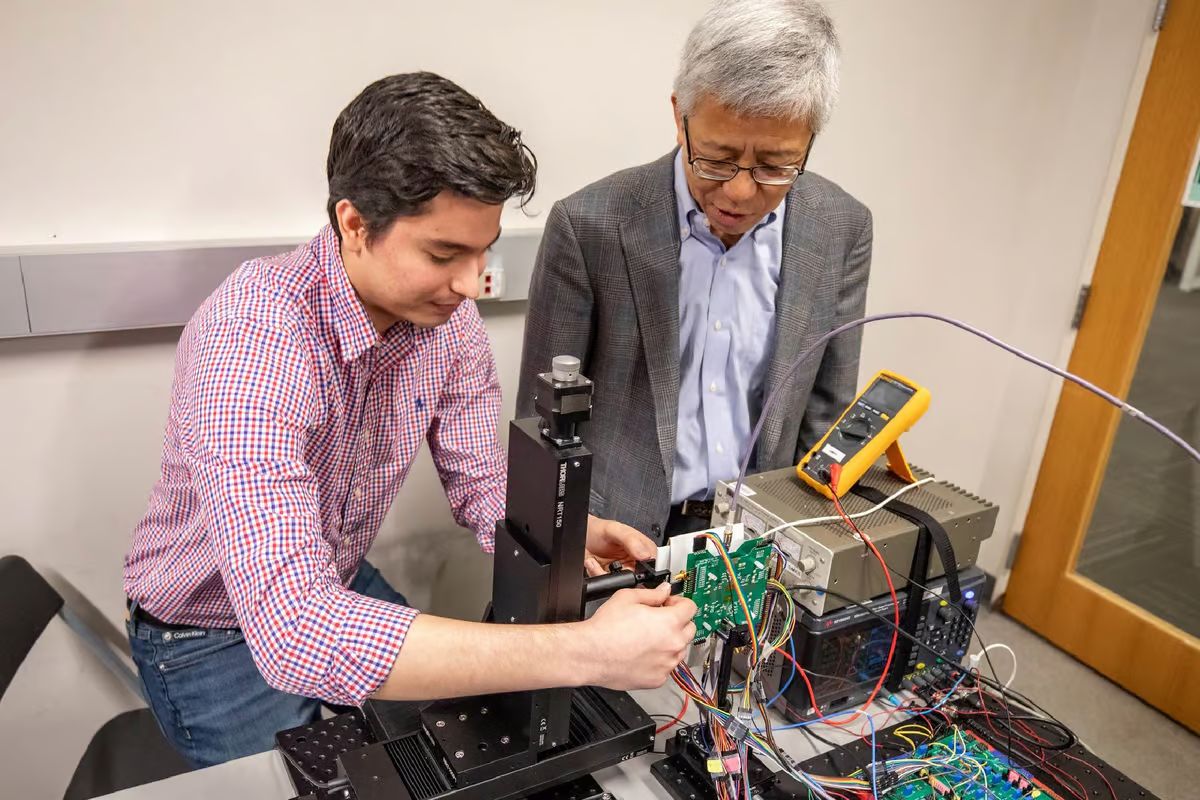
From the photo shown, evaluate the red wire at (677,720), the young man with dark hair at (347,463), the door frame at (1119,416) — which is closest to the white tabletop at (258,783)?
the red wire at (677,720)

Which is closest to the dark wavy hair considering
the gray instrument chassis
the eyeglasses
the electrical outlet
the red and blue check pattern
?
the red and blue check pattern

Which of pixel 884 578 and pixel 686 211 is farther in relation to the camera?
pixel 686 211

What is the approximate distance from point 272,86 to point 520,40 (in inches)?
→ 21.0

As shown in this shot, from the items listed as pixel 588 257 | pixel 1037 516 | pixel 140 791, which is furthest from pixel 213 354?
pixel 1037 516

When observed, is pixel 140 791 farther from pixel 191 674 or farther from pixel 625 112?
pixel 625 112

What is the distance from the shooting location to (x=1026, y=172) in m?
2.77

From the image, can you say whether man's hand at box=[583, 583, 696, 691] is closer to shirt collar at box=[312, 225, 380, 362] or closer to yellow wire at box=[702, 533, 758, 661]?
yellow wire at box=[702, 533, 758, 661]

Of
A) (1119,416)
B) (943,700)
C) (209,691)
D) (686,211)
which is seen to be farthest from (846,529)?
(1119,416)

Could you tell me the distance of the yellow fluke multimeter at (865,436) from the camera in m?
1.32

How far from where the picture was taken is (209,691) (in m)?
1.38

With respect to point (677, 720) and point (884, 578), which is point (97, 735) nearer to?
point (677, 720)

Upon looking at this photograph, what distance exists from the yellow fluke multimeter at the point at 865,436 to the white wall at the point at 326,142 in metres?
0.99

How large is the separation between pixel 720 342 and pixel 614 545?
47 cm

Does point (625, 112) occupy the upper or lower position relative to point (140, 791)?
upper
